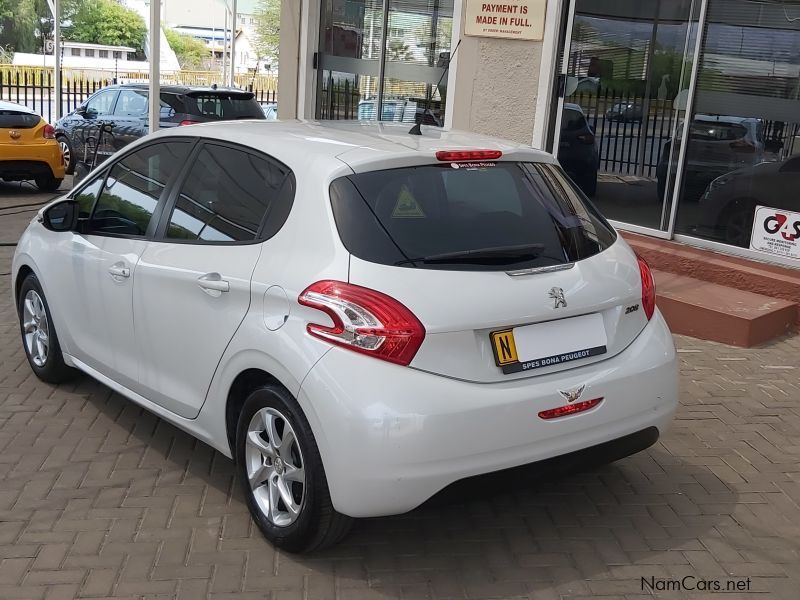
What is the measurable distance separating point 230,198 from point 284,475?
118 centimetres

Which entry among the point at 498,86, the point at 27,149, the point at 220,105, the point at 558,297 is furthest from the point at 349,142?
the point at 220,105

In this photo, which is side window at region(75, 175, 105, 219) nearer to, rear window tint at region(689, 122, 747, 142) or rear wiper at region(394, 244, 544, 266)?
rear wiper at region(394, 244, 544, 266)

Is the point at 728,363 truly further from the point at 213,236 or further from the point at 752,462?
the point at 213,236

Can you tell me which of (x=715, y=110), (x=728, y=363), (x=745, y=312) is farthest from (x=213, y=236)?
(x=715, y=110)

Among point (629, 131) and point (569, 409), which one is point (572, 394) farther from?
point (629, 131)

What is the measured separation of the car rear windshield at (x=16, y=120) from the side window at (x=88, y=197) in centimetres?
968

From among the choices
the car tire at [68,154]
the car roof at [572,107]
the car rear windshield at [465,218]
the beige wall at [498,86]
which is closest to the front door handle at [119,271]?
the car rear windshield at [465,218]

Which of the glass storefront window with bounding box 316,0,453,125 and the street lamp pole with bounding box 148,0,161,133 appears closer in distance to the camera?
the street lamp pole with bounding box 148,0,161,133

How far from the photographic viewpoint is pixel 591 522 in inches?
Answer: 152

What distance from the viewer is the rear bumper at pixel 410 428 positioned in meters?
3.05

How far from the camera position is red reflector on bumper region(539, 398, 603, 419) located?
328 centimetres

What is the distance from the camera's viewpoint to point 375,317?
10.2 ft

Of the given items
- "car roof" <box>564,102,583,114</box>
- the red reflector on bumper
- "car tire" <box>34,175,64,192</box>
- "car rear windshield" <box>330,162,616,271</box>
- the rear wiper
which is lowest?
"car tire" <box>34,175,64,192</box>

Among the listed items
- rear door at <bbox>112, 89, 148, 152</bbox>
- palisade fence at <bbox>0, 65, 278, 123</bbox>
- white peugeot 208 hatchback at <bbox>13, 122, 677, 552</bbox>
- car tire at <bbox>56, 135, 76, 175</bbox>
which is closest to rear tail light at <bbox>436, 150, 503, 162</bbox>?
white peugeot 208 hatchback at <bbox>13, 122, 677, 552</bbox>
